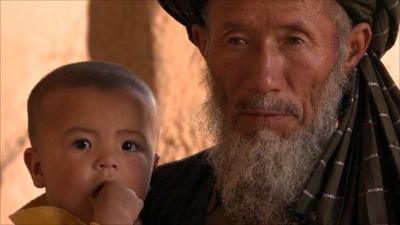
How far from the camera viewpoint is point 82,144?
254cm

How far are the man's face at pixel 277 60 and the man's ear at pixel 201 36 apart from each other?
0.74 ft

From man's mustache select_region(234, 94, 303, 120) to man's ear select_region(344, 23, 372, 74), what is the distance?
0.67 feet

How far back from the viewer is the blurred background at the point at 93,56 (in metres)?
5.12

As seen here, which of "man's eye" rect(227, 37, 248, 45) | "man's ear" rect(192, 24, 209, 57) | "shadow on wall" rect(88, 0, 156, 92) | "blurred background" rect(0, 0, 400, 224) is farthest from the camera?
"shadow on wall" rect(88, 0, 156, 92)

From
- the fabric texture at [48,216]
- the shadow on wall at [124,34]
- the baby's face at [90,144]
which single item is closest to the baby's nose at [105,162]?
the baby's face at [90,144]

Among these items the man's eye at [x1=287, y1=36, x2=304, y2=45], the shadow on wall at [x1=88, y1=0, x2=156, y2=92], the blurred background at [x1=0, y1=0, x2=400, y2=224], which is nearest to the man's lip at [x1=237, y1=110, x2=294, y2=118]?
the man's eye at [x1=287, y1=36, x2=304, y2=45]

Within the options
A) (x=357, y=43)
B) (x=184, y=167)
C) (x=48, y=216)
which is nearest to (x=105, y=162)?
(x=48, y=216)

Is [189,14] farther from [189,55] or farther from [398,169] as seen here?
[189,55]

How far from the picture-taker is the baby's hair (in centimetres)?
264

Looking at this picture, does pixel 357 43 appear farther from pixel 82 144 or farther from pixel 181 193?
pixel 82 144

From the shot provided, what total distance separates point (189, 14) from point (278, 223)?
2.36ft

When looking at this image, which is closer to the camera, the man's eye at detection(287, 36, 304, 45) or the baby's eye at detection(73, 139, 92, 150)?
the baby's eye at detection(73, 139, 92, 150)

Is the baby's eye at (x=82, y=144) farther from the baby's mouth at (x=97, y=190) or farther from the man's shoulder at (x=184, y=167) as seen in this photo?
the man's shoulder at (x=184, y=167)

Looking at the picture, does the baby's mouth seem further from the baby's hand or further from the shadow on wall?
the shadow on wall
